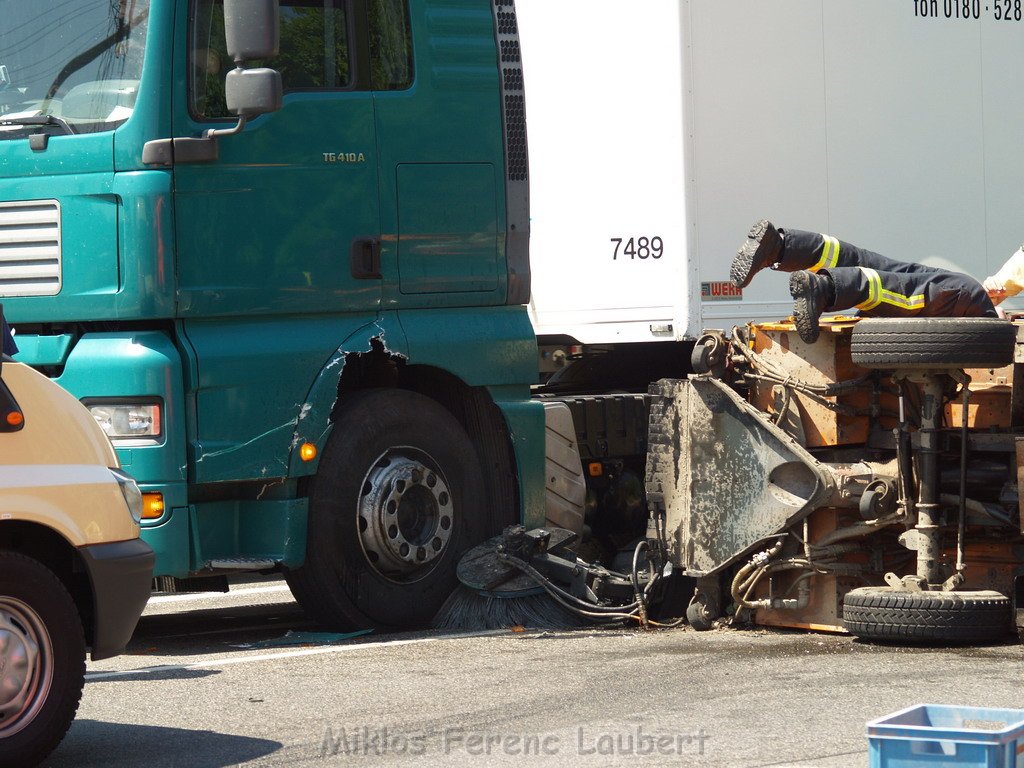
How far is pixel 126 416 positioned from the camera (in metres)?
7.90

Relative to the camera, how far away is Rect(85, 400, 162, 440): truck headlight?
790 cm

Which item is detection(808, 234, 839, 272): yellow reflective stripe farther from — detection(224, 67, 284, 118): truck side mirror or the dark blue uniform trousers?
detection(224, 67, 284, 118): truck side mirror

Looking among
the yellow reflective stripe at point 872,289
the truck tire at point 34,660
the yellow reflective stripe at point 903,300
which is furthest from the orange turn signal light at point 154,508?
the yellow reflective stripe at point 903,300

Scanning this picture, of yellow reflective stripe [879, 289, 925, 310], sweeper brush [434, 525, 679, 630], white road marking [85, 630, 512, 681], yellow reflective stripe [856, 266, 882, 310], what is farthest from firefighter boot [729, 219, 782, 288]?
white road marking [85, 630, 512, 681]

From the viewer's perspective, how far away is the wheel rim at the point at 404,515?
338 inches

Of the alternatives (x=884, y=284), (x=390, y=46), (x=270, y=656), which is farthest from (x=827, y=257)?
(x=270, y=656)

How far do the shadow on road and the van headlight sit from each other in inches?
71.5

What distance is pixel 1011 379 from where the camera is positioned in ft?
26.8

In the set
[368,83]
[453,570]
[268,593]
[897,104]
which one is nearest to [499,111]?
[368,83]

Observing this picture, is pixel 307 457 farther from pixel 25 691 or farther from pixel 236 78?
pixel 25 691

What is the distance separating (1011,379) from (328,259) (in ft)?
10.6

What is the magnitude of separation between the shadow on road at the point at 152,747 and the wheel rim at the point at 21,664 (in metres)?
0.30

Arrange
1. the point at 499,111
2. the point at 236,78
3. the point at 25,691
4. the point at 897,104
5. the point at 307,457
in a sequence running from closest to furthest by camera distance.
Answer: the point at 25,691, the point at 236,78, the point at 307,457, the point at 499,111, the point at 897,104

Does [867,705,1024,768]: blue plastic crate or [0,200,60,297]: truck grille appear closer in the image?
[867,705,1024,768]: blue plastic crate
